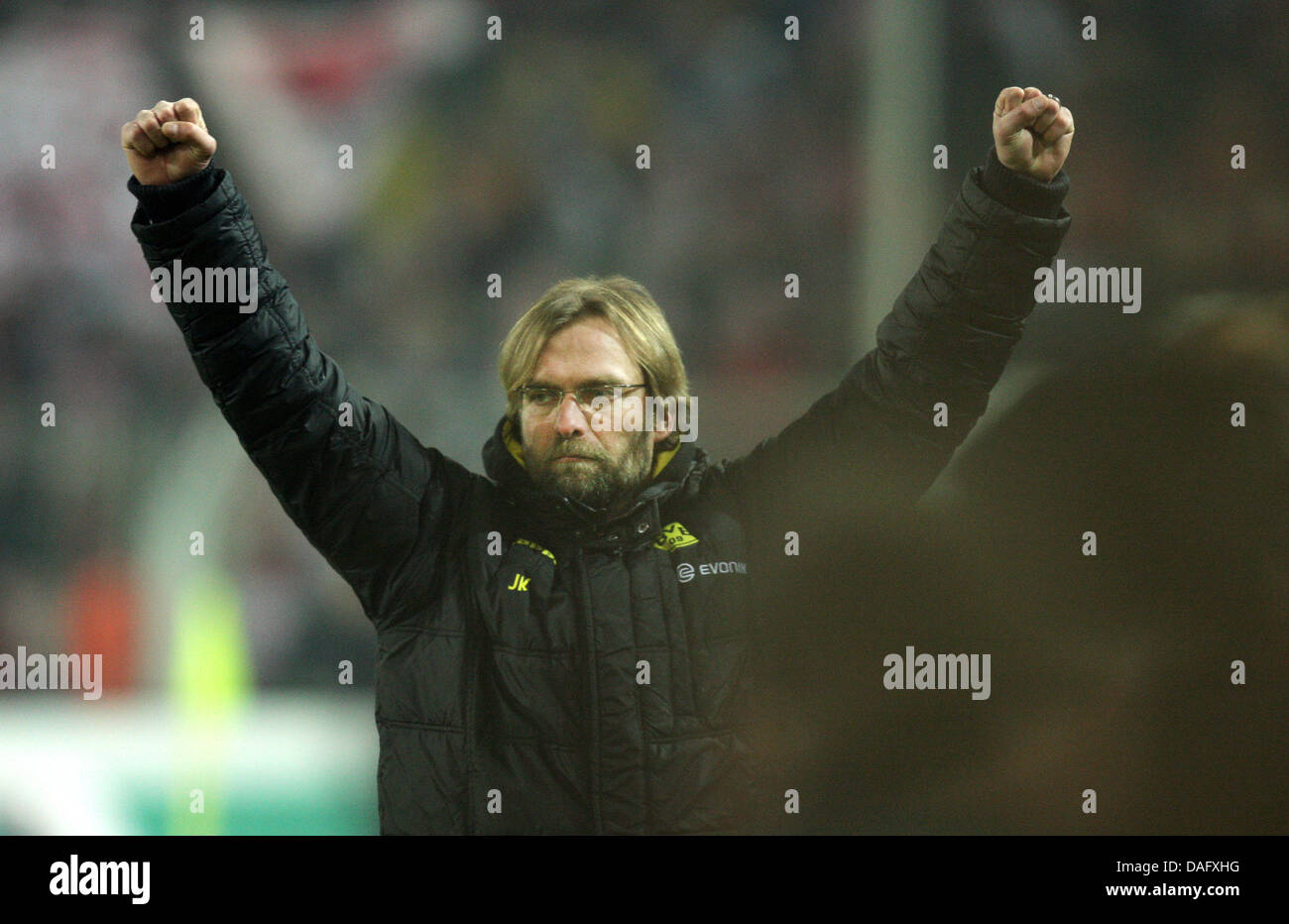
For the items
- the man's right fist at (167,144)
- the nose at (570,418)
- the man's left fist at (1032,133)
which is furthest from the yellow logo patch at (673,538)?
the man's right fist at (167,144)

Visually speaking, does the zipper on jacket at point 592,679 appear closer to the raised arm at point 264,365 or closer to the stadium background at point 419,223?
the raised arm at point 264,365

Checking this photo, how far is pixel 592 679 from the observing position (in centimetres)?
208

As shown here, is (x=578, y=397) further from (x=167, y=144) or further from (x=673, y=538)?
(x=167, y=144)

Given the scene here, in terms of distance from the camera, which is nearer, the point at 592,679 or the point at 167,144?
the point at 167,144

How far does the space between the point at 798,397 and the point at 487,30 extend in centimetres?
92

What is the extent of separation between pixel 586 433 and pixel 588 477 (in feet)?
0.24

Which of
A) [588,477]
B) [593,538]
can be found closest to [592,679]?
[593,538]

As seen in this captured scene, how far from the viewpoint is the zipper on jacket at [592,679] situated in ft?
6.80

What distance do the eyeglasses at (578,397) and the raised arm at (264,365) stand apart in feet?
0.77

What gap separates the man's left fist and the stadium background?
1.06ft

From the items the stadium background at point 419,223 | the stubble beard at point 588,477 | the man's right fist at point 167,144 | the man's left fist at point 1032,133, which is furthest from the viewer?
the stadium background at point 419,223

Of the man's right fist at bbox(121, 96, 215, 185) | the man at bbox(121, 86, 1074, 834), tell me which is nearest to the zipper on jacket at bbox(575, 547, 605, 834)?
the man at bbox(121, 86, 1074, 834)

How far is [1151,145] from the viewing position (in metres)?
2.39
